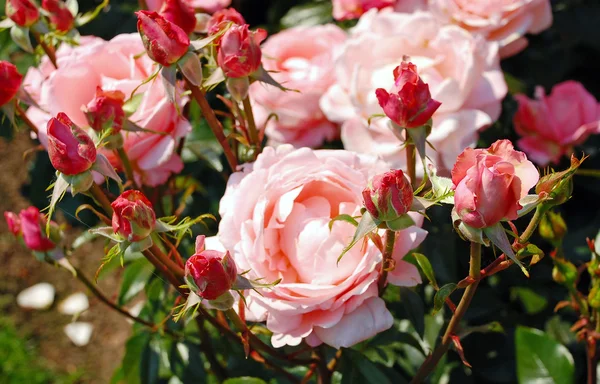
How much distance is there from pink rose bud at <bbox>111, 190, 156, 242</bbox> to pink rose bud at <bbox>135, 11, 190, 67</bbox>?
0.41 ft

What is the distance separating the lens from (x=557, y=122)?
1.12 m

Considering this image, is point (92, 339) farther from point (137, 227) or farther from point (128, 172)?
point (137, 227)

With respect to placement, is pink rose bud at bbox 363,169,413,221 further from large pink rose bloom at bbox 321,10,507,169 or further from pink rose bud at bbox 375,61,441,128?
large pink rose bloom at bbox 321,10,507,169

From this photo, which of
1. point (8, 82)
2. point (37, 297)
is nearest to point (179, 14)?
point (8, 82)

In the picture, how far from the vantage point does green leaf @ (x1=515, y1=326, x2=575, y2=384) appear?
880mm

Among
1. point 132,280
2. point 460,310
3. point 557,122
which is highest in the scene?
point 460,310

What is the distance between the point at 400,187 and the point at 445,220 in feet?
1.68

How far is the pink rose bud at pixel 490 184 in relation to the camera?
1.63 ft

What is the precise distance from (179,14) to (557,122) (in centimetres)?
68

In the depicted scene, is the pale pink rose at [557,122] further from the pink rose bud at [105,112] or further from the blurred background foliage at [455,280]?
the pink rose bud at [105,112]

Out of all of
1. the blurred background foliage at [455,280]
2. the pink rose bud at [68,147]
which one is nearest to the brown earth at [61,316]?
the blurred background foliage at [455,280]

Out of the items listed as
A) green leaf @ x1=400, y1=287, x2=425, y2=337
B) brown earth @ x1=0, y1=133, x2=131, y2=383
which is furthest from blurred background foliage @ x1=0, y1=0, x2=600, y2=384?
brown earth @ x1=0, y1=133, x2=131, y2=383

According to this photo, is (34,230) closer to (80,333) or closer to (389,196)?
(389,196)

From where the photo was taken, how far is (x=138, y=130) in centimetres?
73
